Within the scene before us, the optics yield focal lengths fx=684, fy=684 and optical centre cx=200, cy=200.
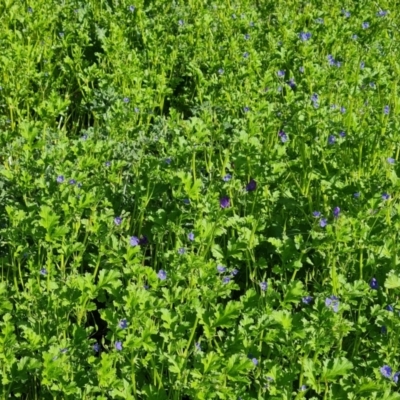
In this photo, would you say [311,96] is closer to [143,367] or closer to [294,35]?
[294,35]

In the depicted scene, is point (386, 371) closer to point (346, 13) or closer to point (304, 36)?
point (304, 36)

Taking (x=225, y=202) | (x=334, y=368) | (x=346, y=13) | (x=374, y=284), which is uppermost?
(x=346, y=13)

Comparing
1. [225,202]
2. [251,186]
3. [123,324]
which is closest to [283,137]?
[251,186]

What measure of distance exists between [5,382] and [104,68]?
2635mm

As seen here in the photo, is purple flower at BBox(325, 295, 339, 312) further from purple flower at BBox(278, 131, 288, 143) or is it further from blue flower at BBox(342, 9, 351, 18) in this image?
blue flower at BBox(342, 9, 351, 18)

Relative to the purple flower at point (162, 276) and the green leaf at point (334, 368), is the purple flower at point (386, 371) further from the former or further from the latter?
the purple flower at point (162, 276)

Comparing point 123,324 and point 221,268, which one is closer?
point 123,324

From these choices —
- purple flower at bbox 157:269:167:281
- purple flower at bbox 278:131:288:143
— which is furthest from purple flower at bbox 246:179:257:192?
purple flower at bbox 157:269:167:281

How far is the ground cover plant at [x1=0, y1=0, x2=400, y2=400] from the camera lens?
2.34 m

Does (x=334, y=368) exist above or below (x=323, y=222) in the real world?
below

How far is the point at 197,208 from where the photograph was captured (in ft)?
9.42

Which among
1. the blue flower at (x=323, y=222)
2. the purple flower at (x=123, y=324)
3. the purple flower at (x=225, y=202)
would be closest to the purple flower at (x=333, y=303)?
the blue flower at (x=323, y=222)

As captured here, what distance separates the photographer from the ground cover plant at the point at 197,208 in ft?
7.68

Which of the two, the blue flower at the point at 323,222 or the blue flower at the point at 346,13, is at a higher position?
the blue flower at the point at 346,13
